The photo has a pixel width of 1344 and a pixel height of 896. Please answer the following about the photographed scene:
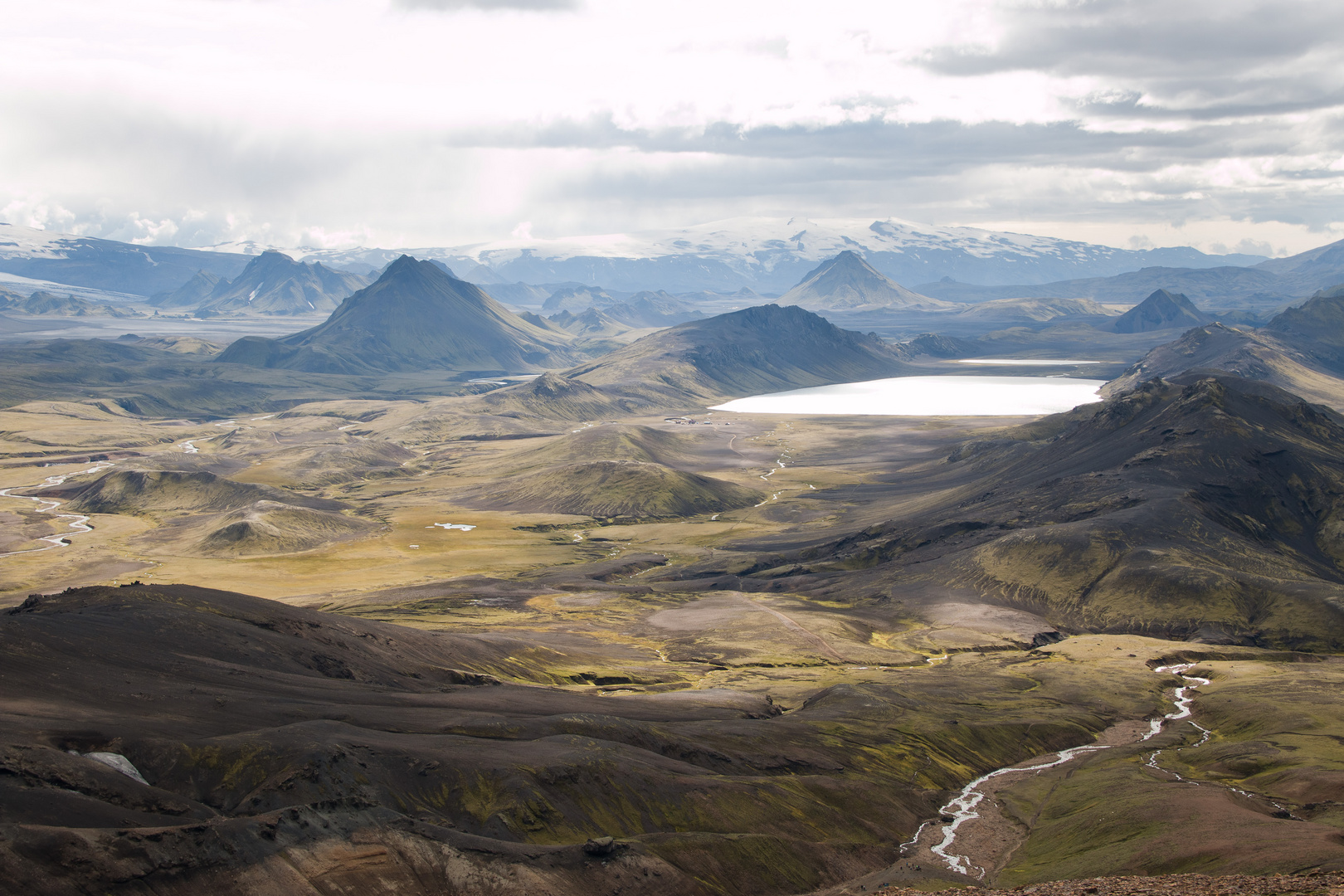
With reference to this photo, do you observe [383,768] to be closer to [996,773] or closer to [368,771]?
[368,771]

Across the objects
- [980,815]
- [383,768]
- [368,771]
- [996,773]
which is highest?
[368,771]

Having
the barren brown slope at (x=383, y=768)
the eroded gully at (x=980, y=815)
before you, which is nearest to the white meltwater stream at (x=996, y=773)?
the eroded gully at (x=980, y=815)

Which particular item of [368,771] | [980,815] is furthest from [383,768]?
[980,815]

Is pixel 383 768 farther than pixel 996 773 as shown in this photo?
No

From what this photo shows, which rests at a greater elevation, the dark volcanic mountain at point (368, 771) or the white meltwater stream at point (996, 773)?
the dark volcanic mountain at point (368, 771)

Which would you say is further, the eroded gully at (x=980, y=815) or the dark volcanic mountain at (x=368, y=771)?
the eroded gully at (x=980, y=815)

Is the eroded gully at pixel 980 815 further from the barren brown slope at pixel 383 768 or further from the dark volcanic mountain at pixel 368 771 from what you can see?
the dark volcanic mountain at pixel 368 771

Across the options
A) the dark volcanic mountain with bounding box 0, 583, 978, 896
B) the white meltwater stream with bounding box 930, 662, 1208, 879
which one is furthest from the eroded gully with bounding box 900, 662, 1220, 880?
the dark volcanic mountain with bounding box 0, 583, 978, 896

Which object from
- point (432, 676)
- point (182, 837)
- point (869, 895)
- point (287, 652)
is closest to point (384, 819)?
point (182, 837)

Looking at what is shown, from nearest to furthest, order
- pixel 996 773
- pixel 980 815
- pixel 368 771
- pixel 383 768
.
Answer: pixel 368 771 < pixel 383 768 < pixel 980 815 < pixel 996 773
